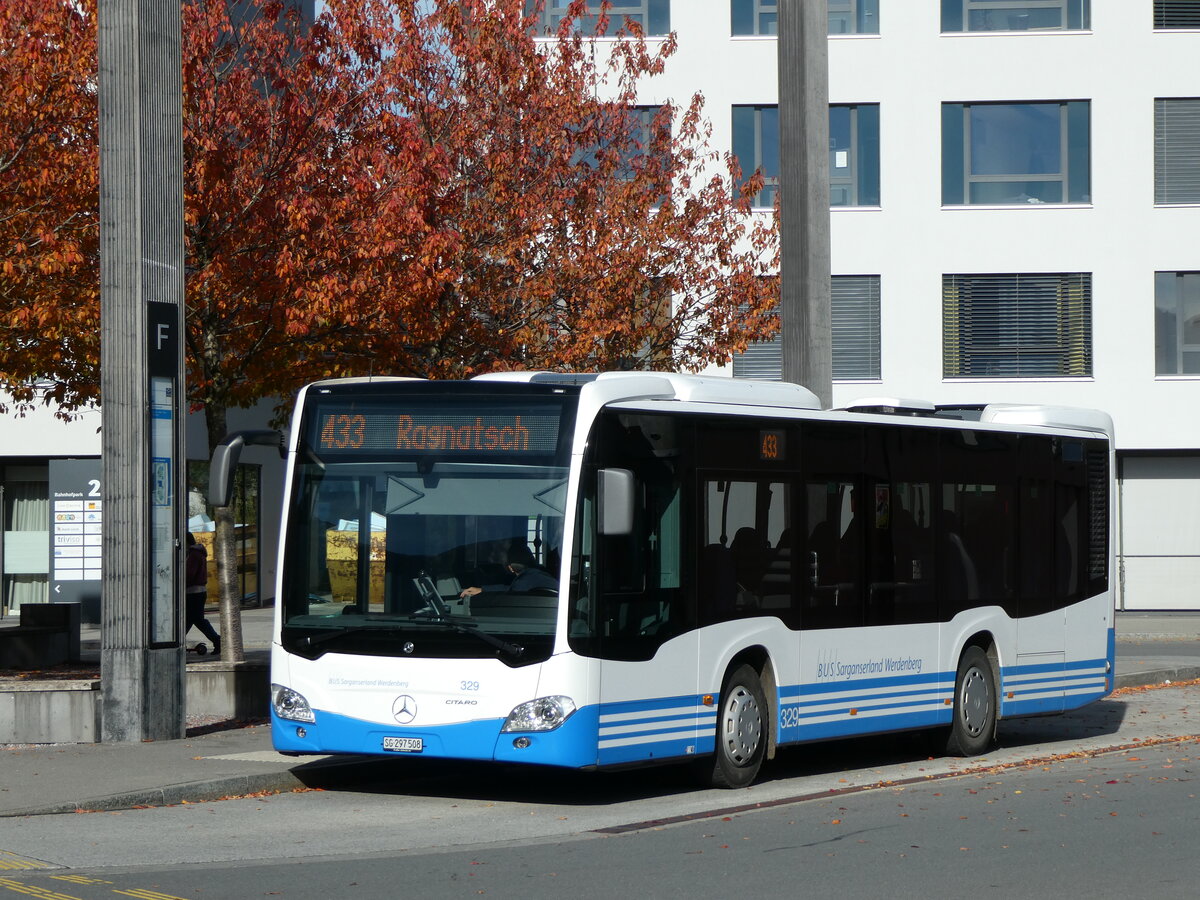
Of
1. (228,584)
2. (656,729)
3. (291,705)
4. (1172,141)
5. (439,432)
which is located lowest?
(656,729)

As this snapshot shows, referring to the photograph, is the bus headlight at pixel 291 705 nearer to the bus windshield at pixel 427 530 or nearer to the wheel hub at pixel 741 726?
the bus windshield at pixel 427 530

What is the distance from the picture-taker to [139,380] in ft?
46.0

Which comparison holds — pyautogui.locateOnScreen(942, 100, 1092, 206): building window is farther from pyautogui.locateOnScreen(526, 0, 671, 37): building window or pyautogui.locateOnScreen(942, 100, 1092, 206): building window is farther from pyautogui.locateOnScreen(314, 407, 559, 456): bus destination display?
pyautogui.locateOnScreen(314, 407, 559, 456): bus destination display

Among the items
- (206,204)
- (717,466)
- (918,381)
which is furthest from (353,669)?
(918,381)

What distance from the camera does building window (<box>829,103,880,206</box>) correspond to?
3628 cm

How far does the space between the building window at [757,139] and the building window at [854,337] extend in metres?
2.32

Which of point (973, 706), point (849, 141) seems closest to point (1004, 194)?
point (849, 141)

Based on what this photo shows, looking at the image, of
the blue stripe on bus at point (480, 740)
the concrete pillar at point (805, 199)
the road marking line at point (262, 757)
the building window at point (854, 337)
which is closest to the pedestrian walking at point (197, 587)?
the concrete pillar at point (805, 199)

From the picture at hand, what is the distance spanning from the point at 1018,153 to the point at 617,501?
89.0 feet

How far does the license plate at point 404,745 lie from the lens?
11.2m

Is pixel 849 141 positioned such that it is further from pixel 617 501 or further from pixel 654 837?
pixel 654 837

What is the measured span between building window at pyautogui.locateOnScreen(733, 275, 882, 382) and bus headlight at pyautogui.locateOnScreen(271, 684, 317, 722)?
25023mm

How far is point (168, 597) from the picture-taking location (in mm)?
14164

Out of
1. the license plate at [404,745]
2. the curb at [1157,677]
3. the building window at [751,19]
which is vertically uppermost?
the building window at [751,19]
